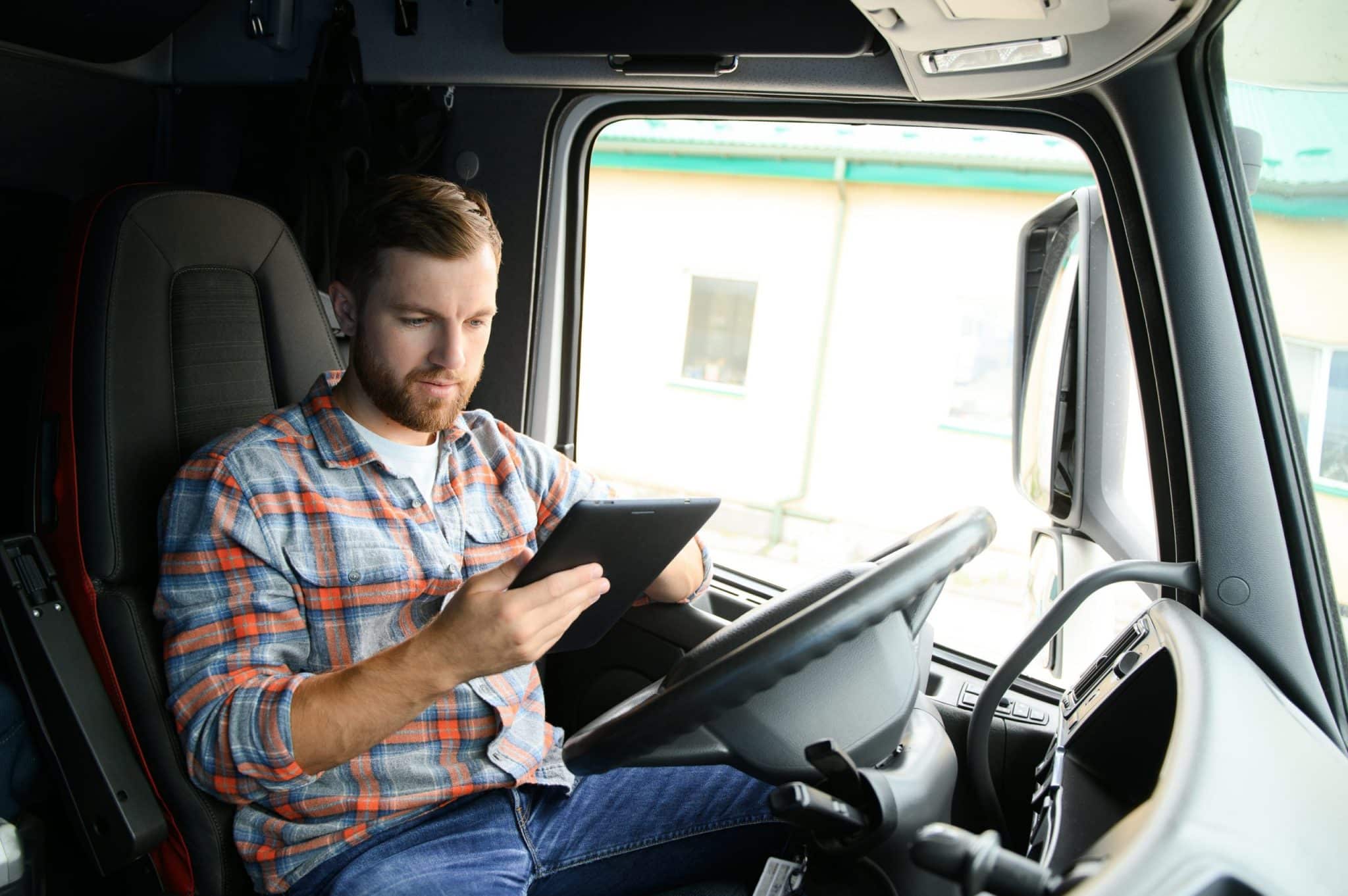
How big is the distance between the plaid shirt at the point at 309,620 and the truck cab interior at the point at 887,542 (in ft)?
0.28

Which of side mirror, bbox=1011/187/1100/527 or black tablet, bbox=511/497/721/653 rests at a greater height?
side mirror, bbox=1011/187/1100/527

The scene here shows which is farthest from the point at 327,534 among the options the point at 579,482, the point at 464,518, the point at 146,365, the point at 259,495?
the point at 579,482

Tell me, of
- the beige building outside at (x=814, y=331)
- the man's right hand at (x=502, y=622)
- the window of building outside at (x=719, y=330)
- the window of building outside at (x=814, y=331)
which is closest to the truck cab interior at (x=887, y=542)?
the man's right hand at (x=502, y=622)

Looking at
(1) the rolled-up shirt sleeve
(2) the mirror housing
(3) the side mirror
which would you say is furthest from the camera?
(2) the mirror housing

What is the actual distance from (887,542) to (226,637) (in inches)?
42.6

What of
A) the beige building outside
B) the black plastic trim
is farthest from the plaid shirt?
the beige building outside

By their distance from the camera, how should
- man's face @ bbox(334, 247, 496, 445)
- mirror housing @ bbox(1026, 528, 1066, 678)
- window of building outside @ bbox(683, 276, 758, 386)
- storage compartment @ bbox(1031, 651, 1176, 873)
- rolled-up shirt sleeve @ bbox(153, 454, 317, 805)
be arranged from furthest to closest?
window of building outside @ bbox(683, 276, 758, 386) → mirror housing @ bbox(1026, 528, 1066, 678) → man's face @ bbox(334, 247, 496, 445) → rolled-up shirt sleeve @ bbox(153, 454, 317, 805) → storage compartment @ bbox(1031, 651, 1176, 873)

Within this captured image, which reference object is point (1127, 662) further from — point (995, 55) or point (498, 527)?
point (498, 527)

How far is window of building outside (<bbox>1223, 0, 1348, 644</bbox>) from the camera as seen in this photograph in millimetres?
1180

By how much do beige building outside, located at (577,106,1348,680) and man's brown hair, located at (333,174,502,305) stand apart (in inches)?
130

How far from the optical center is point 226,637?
1.31m

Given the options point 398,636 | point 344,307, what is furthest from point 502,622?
point 344,307

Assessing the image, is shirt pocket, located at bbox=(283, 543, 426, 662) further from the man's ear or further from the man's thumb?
the man's ear

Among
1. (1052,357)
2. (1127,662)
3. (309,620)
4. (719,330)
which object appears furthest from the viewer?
(719,330)
